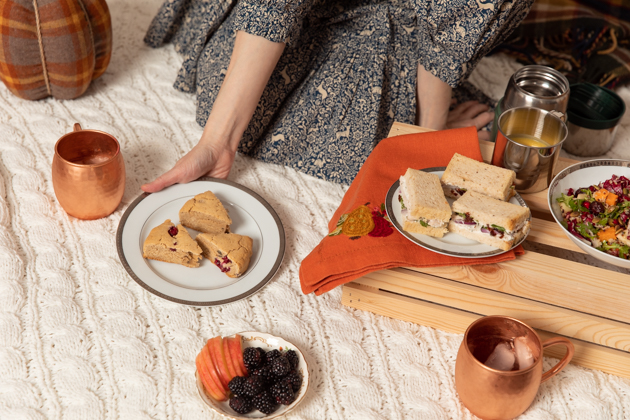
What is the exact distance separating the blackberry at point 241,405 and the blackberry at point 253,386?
10 mm

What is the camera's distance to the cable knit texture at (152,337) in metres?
0.94

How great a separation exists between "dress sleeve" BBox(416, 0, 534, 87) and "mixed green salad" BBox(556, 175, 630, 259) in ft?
1.19

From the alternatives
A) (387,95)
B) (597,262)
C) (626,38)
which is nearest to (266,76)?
(387,95)

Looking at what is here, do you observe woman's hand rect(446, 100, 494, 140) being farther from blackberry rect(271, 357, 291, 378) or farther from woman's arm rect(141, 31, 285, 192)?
blackberry rect(271, 357, 291, 378)

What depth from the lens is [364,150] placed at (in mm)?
1359

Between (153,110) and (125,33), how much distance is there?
0.40 metres

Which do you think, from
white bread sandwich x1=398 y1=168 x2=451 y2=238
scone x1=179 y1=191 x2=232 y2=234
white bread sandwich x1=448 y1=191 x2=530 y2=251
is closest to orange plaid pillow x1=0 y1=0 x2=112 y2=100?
scone x1=179 y1=191 x2=232 y2=234

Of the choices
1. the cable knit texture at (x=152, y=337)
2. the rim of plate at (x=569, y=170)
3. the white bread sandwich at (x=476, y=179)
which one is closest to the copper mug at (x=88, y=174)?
the cable knit texture at (x=152, y=337)

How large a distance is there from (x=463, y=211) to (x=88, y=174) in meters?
0.68

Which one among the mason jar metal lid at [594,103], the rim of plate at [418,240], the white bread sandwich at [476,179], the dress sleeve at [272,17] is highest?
the dress sleeve at [272,17]

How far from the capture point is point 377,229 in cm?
100

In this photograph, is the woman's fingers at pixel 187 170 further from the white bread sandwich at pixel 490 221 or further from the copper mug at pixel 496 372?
the copper mug at pixel 496 372

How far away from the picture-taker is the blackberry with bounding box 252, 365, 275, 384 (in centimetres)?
90

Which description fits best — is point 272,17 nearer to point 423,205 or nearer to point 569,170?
point 423,205
